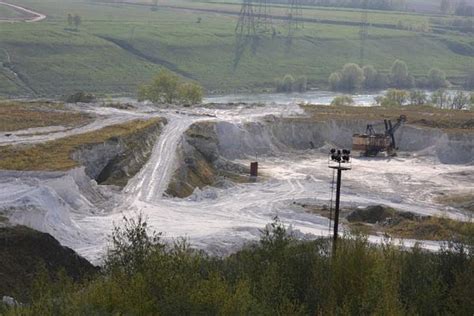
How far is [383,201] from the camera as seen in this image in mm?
61406

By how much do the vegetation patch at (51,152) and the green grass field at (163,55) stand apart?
6987cm

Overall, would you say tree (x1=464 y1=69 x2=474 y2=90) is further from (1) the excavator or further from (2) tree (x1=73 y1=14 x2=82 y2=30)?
(1) the excavator

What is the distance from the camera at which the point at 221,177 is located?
226 feet

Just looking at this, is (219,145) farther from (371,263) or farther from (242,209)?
(371,263)

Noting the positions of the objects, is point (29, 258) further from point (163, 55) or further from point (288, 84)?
point (163, 55)

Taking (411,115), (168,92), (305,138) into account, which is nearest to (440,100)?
(411,115)

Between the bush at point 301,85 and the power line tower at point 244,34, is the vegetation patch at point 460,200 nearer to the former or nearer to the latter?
the bush at point 301,85

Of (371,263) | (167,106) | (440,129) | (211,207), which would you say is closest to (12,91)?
(167,106)

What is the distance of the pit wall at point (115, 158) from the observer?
60.1 meters

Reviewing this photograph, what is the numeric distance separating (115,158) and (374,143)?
29.0 metres

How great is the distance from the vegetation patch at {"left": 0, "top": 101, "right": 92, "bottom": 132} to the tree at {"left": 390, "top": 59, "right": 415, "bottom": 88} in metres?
95.7

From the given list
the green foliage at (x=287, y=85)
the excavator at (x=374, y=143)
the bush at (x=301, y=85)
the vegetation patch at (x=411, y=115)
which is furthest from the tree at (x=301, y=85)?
the excavator at (x=374, y=143)

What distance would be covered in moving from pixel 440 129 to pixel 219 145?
79.8ft

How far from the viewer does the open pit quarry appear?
47.9 metres
